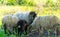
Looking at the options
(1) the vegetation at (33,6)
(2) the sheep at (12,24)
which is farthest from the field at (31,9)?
(2) the sheep at (12,24)

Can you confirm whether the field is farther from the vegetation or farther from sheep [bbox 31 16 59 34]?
sheep [bbox 31 16 59 34]

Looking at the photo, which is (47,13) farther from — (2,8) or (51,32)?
(2,8)

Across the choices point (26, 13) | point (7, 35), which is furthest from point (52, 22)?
point (7, 35)

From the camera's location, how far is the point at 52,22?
443cm

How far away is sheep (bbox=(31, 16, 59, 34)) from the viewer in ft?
14.6

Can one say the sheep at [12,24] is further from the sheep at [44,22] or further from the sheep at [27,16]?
the sheep at [44,22]

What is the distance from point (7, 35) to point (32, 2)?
2.73 feet

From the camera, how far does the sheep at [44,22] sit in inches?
175

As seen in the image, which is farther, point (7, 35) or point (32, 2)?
point (32, 2)

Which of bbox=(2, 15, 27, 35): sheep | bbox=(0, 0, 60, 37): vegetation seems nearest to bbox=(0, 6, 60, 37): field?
bbox=(0, 0, 60, 37): vegetation

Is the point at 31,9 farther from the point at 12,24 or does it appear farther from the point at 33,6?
the point at 12,24

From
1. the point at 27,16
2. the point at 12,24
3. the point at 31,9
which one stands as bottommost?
the point at 12,24

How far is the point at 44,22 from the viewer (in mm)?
4469

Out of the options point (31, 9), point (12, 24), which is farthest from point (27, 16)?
point (12, 24)
